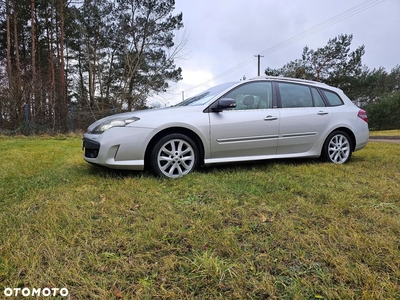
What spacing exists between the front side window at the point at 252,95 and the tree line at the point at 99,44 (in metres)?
11.3

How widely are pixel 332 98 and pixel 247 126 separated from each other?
1.76 meters

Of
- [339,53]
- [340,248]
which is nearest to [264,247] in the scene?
[340,248]

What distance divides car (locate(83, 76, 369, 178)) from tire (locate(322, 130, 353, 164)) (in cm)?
1

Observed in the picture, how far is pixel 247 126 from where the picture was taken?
133 inches

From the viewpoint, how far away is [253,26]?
715 inches

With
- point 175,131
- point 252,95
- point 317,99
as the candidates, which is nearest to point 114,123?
point 175,131

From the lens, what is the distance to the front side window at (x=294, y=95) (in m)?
3.76

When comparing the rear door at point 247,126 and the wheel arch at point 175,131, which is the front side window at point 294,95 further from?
the wheel arch at point 175,131

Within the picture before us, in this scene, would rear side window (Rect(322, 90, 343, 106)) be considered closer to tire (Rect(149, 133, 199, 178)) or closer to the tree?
tire (Rect(149, 133, 199, 178))

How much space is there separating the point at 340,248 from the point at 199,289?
0.89 meters

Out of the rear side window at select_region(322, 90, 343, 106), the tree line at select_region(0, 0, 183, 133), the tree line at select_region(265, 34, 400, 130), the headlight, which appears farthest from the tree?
the headlight

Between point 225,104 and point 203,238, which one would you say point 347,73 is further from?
point 203,238

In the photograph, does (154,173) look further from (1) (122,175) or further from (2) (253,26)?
(2) (253,26)
